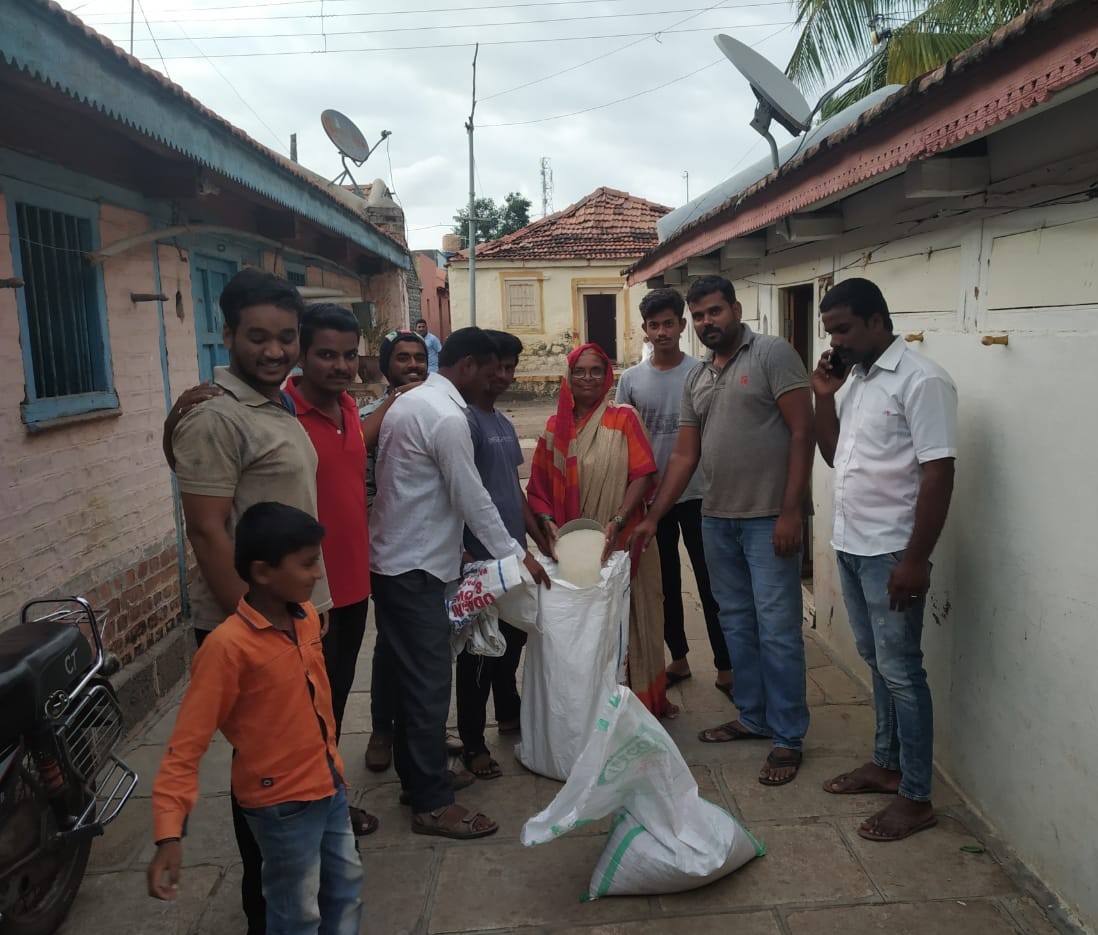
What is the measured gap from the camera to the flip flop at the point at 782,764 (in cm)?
332

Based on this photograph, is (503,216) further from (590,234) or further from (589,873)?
(589,873)

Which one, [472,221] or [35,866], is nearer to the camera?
[35,866]

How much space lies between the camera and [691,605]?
5.75 metres

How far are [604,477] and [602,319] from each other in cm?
→ 1807

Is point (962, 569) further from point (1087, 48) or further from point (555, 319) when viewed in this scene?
point (555, 319)

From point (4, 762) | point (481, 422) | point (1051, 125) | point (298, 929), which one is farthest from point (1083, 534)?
point (4, 762)

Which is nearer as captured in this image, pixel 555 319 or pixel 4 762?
pixel 4 762

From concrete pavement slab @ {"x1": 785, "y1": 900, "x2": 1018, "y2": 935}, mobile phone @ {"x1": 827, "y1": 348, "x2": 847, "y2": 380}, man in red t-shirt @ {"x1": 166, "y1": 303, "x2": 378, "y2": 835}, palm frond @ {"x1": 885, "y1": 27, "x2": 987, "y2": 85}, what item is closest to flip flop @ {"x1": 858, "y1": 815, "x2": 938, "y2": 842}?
concrete pavement slab @ {"x1": 785, "y1": 900, "x2": 1018, "y2": 935}

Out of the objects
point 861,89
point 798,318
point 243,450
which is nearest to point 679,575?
point 798,318

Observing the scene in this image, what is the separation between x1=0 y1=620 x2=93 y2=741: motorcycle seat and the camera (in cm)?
231

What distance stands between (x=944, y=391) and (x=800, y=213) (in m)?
1.84

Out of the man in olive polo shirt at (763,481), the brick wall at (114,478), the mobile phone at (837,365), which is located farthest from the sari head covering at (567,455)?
the brick wall at (114,478)

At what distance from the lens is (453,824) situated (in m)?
3.05

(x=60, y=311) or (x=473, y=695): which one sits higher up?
(x=60, y=311)
